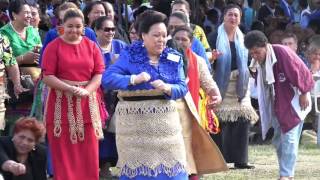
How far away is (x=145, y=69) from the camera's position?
7609mm

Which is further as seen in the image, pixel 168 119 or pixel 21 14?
pixel 21 14

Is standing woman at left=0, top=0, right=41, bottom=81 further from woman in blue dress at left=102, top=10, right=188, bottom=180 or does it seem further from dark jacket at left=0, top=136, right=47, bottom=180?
dark jacket at left=0, top=136, right=47, bottom=180

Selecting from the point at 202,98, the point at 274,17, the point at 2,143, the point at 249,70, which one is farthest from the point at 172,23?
the point at 274,17

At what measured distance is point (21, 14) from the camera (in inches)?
412

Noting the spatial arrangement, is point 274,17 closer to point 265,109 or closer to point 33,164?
point 265,109

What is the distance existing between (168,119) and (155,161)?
1.13 feet

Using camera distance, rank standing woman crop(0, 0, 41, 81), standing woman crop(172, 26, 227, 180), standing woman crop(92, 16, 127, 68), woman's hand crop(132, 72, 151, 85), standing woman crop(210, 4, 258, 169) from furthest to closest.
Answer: standing woman crop(210, 4, 258, 169) < standing woman crop(0, 0, 41, 81) < standing woman crop(92, 16, 127, 68) < standing woman crop(172, 26, 227, 180) < woman's hand crop(132, 72, 151, 85)

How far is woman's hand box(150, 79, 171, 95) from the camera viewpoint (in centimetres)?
743

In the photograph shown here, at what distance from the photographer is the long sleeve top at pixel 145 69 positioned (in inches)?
298

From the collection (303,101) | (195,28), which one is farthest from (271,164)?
(195,28)

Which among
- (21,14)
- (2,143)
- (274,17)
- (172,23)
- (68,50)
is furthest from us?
(274,17)

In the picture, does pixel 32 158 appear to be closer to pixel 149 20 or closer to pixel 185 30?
pixel 149 20

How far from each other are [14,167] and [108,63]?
3178 millimetres

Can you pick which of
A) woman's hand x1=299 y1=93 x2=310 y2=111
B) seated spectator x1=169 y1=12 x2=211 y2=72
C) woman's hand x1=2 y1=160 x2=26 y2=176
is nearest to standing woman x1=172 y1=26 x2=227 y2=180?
seated spectator x1=169 y1=12 x2=211 y2=72
